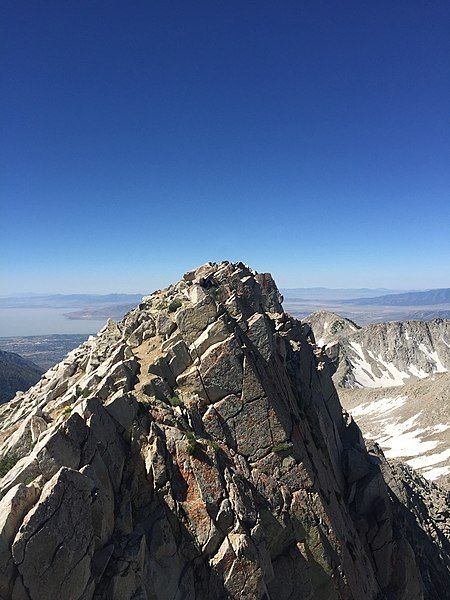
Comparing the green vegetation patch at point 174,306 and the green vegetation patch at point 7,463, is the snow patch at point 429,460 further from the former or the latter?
the green vegetation patch at point 7,463

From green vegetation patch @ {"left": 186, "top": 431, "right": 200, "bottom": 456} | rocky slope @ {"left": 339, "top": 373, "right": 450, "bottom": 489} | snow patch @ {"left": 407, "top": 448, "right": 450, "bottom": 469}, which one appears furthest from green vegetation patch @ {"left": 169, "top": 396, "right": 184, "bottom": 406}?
snow patch @ {"left": 407, "top": 448, "right": 450, "bottom": 469}

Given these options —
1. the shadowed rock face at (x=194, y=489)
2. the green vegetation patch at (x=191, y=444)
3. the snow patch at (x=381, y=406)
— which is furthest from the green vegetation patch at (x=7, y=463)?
the snow patch at (x=381, y=406)

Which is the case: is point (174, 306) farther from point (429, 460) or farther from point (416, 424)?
point (416, 424)

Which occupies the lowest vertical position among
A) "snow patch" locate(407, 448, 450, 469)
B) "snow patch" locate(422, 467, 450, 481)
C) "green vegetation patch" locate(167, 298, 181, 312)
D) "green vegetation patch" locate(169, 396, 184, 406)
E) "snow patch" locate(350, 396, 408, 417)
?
"snow patch" locate(350, 396, 408, 417)

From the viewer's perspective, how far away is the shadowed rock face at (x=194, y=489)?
1361 centimetres

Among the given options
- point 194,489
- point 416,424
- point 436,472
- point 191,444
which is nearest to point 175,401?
point 191,444

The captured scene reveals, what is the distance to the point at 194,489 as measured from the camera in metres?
17.5

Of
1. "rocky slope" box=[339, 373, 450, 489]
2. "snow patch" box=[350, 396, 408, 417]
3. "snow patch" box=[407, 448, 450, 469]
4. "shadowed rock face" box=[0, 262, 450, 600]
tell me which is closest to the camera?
"shadowed rock face" box=[0, 262, 450, 600]

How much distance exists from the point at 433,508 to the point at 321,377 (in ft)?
80.6

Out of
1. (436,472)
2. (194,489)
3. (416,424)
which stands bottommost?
(416,424)

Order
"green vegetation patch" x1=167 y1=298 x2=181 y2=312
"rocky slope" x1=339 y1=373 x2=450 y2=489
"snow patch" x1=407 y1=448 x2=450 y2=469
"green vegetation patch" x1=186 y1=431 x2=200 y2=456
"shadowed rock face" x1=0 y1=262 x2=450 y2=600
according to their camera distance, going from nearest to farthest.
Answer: "shadowed rock face" x1=0 y1=262 x2=450 y2=600 → "green vegetation patch" x1=186 y1=431 x2=200 y2=456 → "green vegetation patch" x1=167 y1=298 x2=181 y2=312 → "snow patch" x1=407 y1=448 x2=450 y2=469 → "rocky slope" x1=339 y1=373 x2=450 y2=489

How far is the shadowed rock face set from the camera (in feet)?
44.7

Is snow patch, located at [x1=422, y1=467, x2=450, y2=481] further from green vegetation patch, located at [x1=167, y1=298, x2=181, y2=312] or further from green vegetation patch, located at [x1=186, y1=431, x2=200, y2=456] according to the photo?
green vegetation patch, located at [x1=186, y1=431, x2=200, y2=456]

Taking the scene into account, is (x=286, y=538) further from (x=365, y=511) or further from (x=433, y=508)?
(x=433, y=508)
